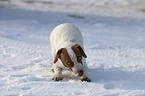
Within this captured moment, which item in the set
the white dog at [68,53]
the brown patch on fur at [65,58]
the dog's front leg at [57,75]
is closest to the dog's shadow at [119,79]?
the white dog at [68,53]

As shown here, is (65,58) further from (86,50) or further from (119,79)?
(86,50)

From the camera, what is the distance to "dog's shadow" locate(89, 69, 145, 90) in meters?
3.66

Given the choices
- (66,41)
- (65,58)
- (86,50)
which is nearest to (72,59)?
(65,58)

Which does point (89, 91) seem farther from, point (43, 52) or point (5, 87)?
point (43, 52)

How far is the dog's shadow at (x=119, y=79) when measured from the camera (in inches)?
→ 144

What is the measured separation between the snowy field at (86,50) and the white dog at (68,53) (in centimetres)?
24

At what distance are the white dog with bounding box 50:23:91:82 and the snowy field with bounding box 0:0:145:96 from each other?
24cm

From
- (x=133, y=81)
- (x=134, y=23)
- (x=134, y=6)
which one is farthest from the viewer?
(x=134, y=6)

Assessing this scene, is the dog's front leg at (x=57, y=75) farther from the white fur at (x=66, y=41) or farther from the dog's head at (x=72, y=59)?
the dog's head at (x=72, y=59)

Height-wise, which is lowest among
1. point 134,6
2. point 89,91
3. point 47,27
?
point 89,91

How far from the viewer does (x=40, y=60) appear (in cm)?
499

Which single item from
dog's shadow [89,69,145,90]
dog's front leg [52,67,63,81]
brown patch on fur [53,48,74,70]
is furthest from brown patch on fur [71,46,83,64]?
dog's shadow [89,69,145,90]

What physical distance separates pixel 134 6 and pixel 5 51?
1260 cm

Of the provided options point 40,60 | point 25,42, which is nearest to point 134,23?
point 25,42
